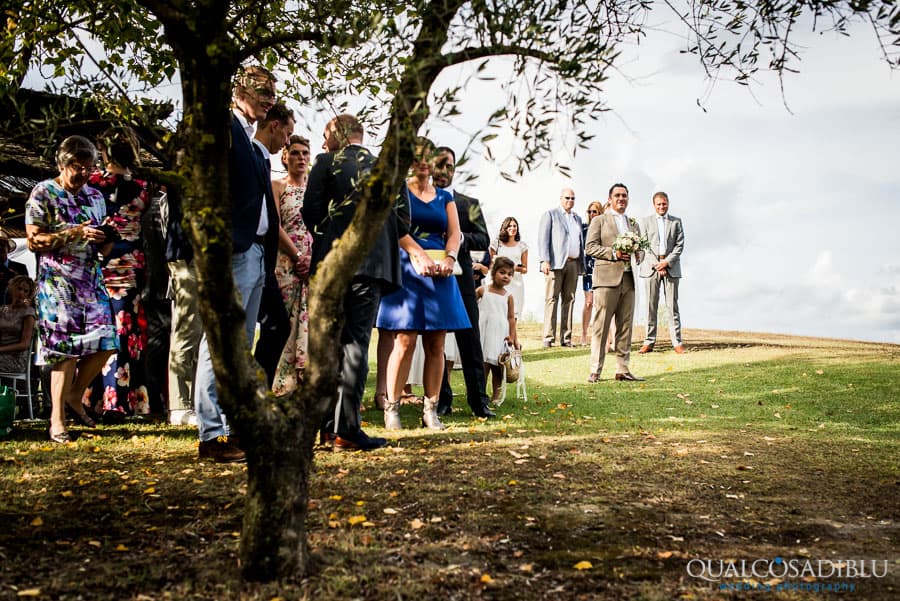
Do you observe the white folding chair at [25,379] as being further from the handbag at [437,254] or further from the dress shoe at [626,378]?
the dress shoe at [626,378]

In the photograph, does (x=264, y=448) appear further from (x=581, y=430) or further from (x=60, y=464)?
(x=581, y=430)

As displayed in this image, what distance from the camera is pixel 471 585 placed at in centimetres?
360

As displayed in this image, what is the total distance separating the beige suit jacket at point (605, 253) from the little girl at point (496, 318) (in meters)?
2.70

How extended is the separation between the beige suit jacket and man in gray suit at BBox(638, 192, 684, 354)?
12.0ft

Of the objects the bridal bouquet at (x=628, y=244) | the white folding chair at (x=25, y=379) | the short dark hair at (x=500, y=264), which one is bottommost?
the white folding chair at (x=25, y=379)

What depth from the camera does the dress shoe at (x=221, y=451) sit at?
19.7 ft

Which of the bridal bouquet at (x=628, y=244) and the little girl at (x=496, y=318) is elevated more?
the bridal bouquet at (x=628, y=244)

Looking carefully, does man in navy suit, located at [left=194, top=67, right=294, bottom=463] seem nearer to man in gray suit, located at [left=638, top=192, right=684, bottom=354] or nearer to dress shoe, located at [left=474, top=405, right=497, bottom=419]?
dress shoe, located at [left=474, top=405, right=497, bottom=419]

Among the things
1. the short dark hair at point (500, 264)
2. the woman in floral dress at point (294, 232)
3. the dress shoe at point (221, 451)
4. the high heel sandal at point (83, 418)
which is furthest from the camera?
the short dark hair at point (500, 264)

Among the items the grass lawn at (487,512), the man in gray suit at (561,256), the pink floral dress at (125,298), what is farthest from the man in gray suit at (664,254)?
the pink floral dress at (125,298)

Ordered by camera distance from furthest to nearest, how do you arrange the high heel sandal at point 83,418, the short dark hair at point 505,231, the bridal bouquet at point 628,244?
the short dark hair at point 505,231
the bridal bouquet at point 628,244
the high heel sandal at point 83,418

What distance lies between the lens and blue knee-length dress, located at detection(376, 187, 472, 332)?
749cm

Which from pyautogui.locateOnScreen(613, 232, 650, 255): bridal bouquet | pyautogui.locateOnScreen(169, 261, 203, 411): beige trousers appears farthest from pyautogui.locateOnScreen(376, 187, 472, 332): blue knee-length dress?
pyautogui.locateOnScreen(613, 232, 650, 255): bridal bouquet

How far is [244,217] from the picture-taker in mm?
5945
